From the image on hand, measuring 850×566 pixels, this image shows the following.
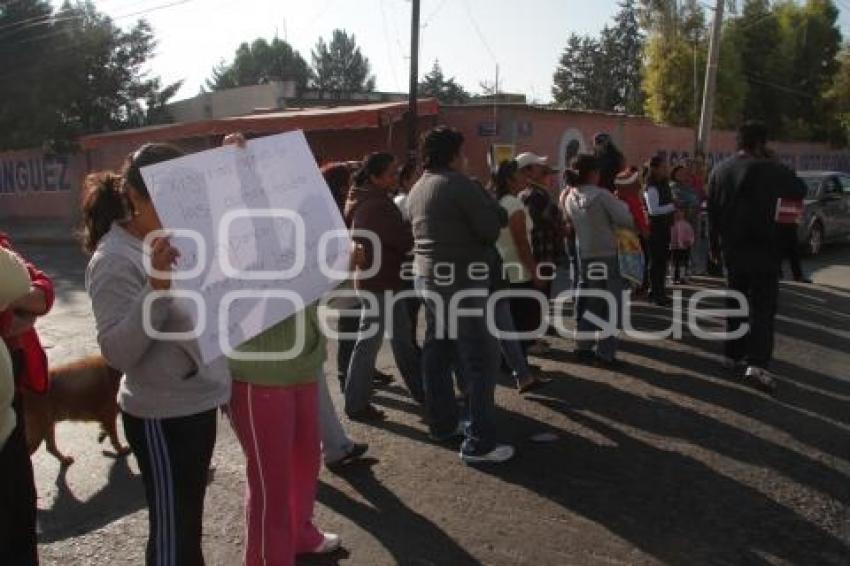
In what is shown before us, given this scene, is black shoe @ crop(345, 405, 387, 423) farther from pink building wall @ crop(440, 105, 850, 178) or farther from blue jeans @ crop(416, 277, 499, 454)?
pink building wall @ crop(440, 105, 850, 178)

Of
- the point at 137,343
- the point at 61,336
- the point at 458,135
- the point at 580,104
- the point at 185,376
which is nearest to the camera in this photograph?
the point at 137,343

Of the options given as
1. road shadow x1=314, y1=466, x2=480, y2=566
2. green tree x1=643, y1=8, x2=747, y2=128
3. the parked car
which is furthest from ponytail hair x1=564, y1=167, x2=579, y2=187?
green tree x1=643, y1=8, x2=747, y2=128

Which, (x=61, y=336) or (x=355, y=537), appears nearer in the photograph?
(x=355, y=537)

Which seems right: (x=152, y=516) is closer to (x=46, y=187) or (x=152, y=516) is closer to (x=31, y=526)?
(x=31, y=526)

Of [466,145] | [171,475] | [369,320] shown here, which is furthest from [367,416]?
[466,145]

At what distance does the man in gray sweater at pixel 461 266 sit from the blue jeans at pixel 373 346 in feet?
2.33

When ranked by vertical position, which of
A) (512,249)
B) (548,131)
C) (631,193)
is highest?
(548,131)

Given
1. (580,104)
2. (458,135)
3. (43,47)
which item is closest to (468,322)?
(458,135)

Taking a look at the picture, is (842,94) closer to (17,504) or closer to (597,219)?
(597,219)

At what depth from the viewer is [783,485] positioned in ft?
14.0

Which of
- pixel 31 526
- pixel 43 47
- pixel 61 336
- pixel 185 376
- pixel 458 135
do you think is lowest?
pixel 61 336

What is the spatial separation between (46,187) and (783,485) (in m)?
28.2

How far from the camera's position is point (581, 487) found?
4285mm

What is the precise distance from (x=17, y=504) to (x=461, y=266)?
Result: 2.67m
